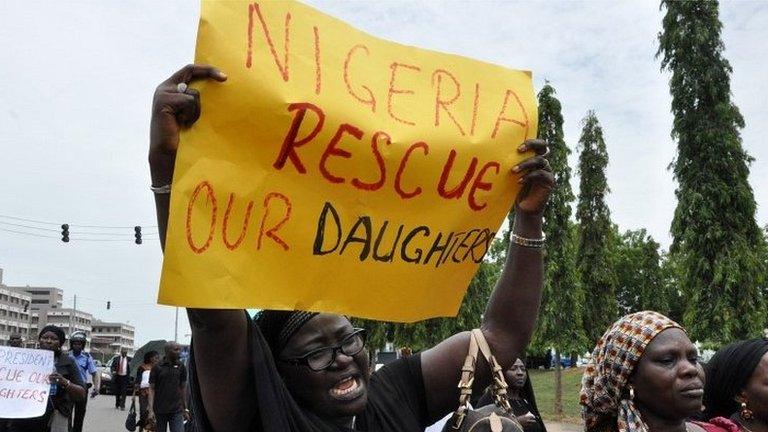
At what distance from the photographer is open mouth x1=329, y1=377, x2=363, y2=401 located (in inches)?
81.0

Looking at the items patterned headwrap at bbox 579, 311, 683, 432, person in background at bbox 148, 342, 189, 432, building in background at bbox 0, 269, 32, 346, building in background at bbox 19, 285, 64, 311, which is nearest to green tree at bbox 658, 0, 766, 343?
person in background at bbox 148, 342, 189, 432

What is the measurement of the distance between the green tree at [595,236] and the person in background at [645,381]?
2638cm

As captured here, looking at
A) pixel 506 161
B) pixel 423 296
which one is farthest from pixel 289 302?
pixel 506 161

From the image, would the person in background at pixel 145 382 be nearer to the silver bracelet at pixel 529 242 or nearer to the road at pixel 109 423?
the road at pixel 109 423

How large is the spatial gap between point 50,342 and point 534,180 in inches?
262

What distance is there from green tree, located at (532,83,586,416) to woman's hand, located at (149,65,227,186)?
17535mm

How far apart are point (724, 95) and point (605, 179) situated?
47.1 ft

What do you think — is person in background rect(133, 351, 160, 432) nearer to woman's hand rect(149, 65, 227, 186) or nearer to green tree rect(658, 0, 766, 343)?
green tree rect(658, 0, 766, 343)

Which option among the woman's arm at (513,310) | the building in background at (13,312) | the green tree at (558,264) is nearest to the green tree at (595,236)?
the green tree at (558,264)

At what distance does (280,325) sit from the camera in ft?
7.14

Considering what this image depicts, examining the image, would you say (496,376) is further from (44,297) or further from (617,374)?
(44,297)

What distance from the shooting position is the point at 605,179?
2956 centimetres

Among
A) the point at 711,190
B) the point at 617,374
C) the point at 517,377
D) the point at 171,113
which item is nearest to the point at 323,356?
the point at 171,113

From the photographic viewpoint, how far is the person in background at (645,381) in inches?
109
